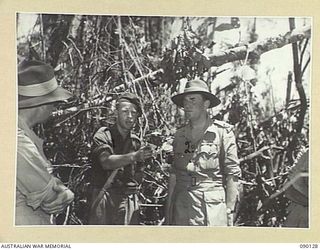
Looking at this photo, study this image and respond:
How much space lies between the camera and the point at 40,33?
63 cm

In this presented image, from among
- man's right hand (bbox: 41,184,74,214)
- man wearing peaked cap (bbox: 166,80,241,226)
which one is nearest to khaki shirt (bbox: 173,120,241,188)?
man wearing peaked cap (bbox: 166,80,241,226)

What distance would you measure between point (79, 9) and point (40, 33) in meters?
0.06

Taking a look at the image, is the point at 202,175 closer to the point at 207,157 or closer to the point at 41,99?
the point at 207,157

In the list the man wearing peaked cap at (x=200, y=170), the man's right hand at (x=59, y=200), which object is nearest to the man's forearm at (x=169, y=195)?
the man wearing peaked cap at (x=200, y=170)

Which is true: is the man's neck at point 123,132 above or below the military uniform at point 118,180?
above

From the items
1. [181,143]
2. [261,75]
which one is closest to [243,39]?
[261,75]

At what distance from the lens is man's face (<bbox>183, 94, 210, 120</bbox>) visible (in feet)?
2.05

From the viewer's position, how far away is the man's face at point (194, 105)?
63 centimetres

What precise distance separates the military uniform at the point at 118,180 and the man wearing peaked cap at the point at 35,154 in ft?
0.15

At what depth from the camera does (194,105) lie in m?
0.63

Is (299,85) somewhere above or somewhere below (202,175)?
above

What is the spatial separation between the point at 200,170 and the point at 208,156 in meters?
0.02

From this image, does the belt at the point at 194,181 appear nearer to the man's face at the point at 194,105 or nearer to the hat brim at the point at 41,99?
the man's face at the point at 194,105

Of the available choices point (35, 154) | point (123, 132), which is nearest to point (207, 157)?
point (123, 132)
